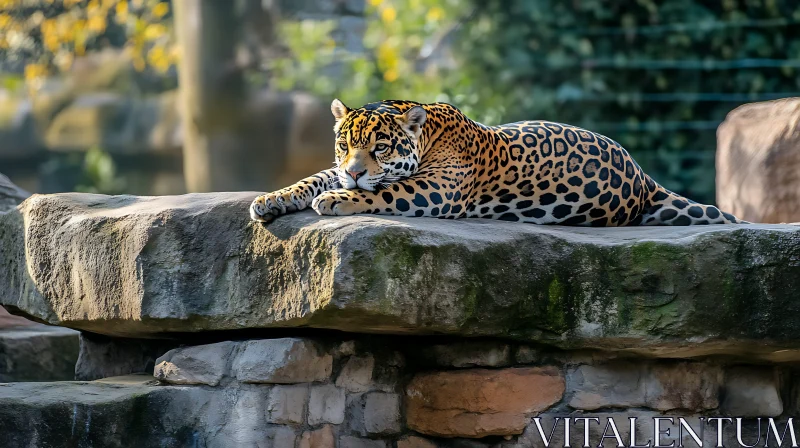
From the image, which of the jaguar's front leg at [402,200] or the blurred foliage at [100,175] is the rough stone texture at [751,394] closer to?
the jaguar's front leg at [402,200]

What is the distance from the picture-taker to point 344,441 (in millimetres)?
4949

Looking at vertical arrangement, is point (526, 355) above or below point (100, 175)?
below

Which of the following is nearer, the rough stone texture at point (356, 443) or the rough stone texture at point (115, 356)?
the rough stone texture at point (356, 443)

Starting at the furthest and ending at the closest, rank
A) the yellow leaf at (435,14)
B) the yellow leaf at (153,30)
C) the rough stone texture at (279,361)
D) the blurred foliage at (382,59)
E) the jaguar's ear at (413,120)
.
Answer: the yellow leaf at (153,30), the blurred foliage at (382,59), the yellow leaf at (435,14), the jaguar's ear at (413,120), the rough stone texture at (279,361)

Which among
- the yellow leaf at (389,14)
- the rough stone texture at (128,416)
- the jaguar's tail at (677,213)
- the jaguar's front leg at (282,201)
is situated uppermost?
the yellow leaf at (389,14)

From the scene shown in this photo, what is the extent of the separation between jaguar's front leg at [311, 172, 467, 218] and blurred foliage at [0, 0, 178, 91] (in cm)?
941

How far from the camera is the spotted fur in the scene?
4918mm

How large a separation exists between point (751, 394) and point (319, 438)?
1936mm

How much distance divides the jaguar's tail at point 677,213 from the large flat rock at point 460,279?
615 millimetres

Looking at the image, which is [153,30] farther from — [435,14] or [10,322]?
[10,322]

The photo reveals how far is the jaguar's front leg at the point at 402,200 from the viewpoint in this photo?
15.5ft

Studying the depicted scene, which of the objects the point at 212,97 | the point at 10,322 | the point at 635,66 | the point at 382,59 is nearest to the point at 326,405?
the point at 10,322

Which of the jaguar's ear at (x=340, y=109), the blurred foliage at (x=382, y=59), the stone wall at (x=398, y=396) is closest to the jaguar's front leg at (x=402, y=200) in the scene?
the jaguar's ear at (x=340, y=109)

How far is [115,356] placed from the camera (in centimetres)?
572
